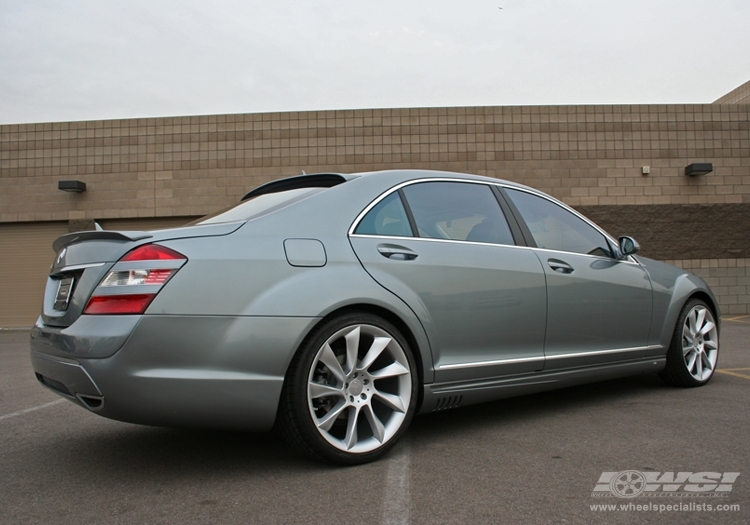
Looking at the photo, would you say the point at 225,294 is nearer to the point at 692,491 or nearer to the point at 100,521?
the point at 100,521

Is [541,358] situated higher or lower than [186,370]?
lower

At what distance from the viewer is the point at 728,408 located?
4.16 meters

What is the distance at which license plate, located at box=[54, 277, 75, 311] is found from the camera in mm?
2891

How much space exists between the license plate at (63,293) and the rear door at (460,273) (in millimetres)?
1329

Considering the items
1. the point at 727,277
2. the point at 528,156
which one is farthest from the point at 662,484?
the point at 727,277

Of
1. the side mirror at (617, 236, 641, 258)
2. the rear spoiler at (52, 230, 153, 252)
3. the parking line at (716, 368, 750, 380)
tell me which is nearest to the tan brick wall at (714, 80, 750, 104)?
the parking line at (716, 368, 750, 380)

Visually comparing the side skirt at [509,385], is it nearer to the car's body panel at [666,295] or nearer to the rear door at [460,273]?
the rear door at [460,273]

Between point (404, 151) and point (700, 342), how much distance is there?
10589mm

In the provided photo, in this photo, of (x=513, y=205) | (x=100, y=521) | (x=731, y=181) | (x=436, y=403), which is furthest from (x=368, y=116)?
(x=100, y=521)

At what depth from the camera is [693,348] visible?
4.96 metres

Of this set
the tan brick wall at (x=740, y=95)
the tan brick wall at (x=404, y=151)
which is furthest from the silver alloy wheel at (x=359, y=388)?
the tan brick wall at (x=740, y=95)

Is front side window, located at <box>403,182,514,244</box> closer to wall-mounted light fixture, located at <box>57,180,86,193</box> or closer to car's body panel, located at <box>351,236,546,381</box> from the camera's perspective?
car's body panel, located at <box>351,236,546,381</box>

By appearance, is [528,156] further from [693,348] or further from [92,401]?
[92,401]

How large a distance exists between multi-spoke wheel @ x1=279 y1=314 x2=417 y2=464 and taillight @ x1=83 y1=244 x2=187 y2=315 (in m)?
0.68
